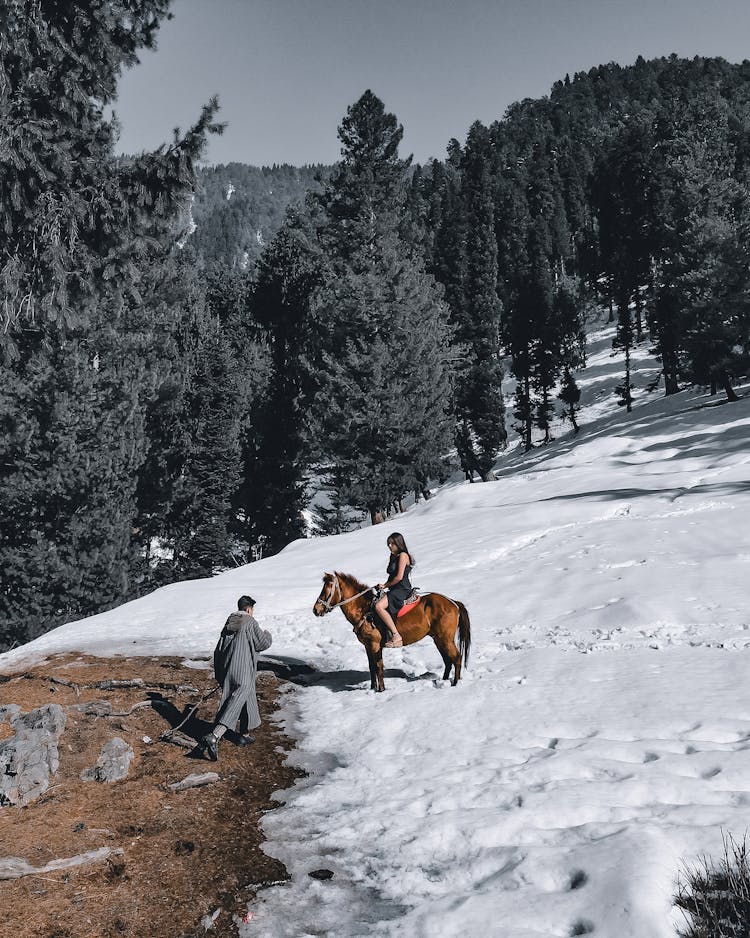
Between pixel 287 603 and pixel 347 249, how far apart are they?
26.5 m

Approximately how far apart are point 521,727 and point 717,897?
4.35m

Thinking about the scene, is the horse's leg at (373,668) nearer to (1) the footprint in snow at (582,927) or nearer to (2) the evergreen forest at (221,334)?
(1) the footprint in snow at (582,927)

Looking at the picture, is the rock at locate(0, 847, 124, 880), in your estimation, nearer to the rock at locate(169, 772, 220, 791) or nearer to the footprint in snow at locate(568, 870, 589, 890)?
the rock at locate(169, 772, 220, 791)

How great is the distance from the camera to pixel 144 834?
675 centimetres

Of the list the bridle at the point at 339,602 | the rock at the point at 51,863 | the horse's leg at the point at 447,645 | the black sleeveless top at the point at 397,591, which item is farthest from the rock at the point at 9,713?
the horse's leg at the point at 447,645

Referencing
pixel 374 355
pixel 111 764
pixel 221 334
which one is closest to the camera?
pixel 111 764

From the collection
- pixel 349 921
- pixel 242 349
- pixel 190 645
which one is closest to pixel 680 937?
pixel 349 921

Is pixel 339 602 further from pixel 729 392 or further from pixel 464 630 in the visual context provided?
pixel 729 392

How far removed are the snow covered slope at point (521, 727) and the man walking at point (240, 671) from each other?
2.58ft

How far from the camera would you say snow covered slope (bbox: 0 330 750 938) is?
5.10m

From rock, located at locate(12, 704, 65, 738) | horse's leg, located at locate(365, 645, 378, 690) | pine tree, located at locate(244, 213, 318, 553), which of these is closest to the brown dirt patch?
rock, located at locate(12, 704, 65, 738)

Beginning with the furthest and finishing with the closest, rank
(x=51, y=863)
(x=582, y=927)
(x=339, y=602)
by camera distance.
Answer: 1. (x=339, y=602)
2. (x=51, y=863)
3. (x=582, y=927)

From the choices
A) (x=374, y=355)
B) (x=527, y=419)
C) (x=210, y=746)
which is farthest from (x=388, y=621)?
(x=527, y=419)

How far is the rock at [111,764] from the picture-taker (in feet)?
26.2
